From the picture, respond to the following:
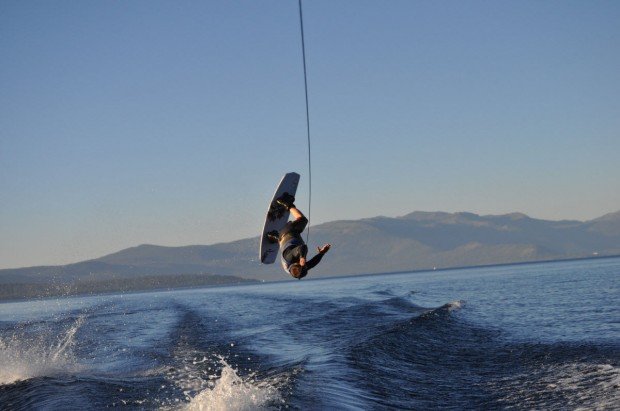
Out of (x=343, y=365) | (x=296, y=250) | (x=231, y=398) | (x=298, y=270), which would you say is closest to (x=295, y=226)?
(x=296, y=250)

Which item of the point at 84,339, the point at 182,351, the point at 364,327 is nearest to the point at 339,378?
the point at 182,351

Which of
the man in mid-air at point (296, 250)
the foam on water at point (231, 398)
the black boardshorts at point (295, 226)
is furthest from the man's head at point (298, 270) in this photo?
the foam on water at point (231, 398)

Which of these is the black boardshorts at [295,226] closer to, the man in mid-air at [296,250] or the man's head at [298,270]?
the man in mid-air at [296,250]

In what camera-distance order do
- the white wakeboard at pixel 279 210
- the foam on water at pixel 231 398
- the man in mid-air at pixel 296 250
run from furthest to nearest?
the white wakeboard at pixel 279 210
the man in mid-air at pixel 296 250
the foam on water at pixel 231 398

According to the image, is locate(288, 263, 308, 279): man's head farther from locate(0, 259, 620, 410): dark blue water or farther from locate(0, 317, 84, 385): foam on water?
locate(0, 317, 84, 385): foam on water

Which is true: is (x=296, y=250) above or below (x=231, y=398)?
above

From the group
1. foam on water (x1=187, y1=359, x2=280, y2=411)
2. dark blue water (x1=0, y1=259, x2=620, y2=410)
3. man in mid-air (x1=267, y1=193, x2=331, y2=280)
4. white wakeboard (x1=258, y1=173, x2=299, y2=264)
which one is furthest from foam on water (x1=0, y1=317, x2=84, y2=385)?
man in mid-air (x1=267, y1=193, x2=331, y2=280)

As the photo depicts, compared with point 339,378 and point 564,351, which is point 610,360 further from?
point 339,378

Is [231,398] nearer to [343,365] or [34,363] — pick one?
[343,365]

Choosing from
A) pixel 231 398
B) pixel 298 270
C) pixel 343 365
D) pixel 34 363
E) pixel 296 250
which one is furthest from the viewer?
pixel 34 363

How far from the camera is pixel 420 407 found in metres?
12.2

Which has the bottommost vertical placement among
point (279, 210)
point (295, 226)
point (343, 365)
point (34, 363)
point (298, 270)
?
point (343, 365)

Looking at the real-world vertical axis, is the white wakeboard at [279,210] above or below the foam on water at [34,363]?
above

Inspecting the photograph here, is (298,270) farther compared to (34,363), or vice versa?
(34,363)
